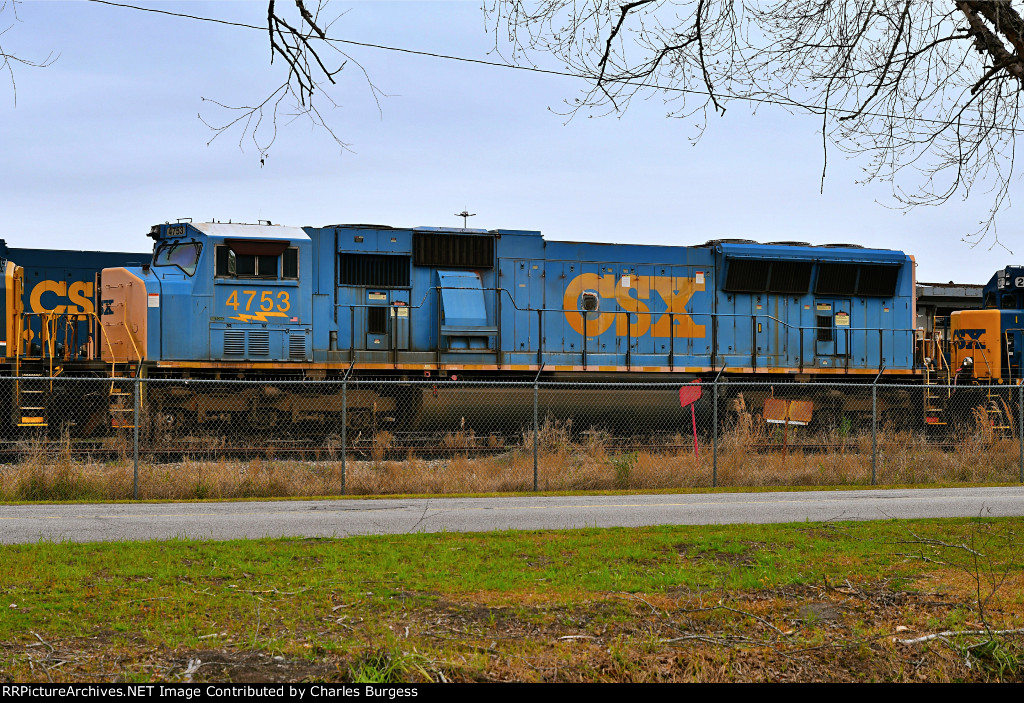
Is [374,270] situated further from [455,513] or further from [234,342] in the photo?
[455,513]

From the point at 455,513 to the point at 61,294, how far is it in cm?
1639

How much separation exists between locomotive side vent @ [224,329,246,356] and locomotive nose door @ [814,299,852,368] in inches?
484

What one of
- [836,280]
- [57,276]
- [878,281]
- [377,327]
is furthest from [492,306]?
[57,276]

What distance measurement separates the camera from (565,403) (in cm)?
1917

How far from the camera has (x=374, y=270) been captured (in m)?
19.1

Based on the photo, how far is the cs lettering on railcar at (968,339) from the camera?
73.9ft

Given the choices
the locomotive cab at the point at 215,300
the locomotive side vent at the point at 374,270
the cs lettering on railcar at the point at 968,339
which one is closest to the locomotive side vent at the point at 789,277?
the cs lettering on railcar at the point at 968,339

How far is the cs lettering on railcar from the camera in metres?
22.5

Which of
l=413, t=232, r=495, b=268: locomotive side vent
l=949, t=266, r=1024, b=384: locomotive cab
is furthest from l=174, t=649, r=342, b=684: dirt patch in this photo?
l=949, t=266, r=1024, b=384: locomotive cab

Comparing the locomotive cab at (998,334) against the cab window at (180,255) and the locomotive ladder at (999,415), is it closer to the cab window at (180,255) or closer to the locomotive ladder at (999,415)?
the locomotive ladder at (999,415)

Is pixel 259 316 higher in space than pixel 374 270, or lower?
lower

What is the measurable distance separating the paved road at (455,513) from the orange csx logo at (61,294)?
13199 mm
